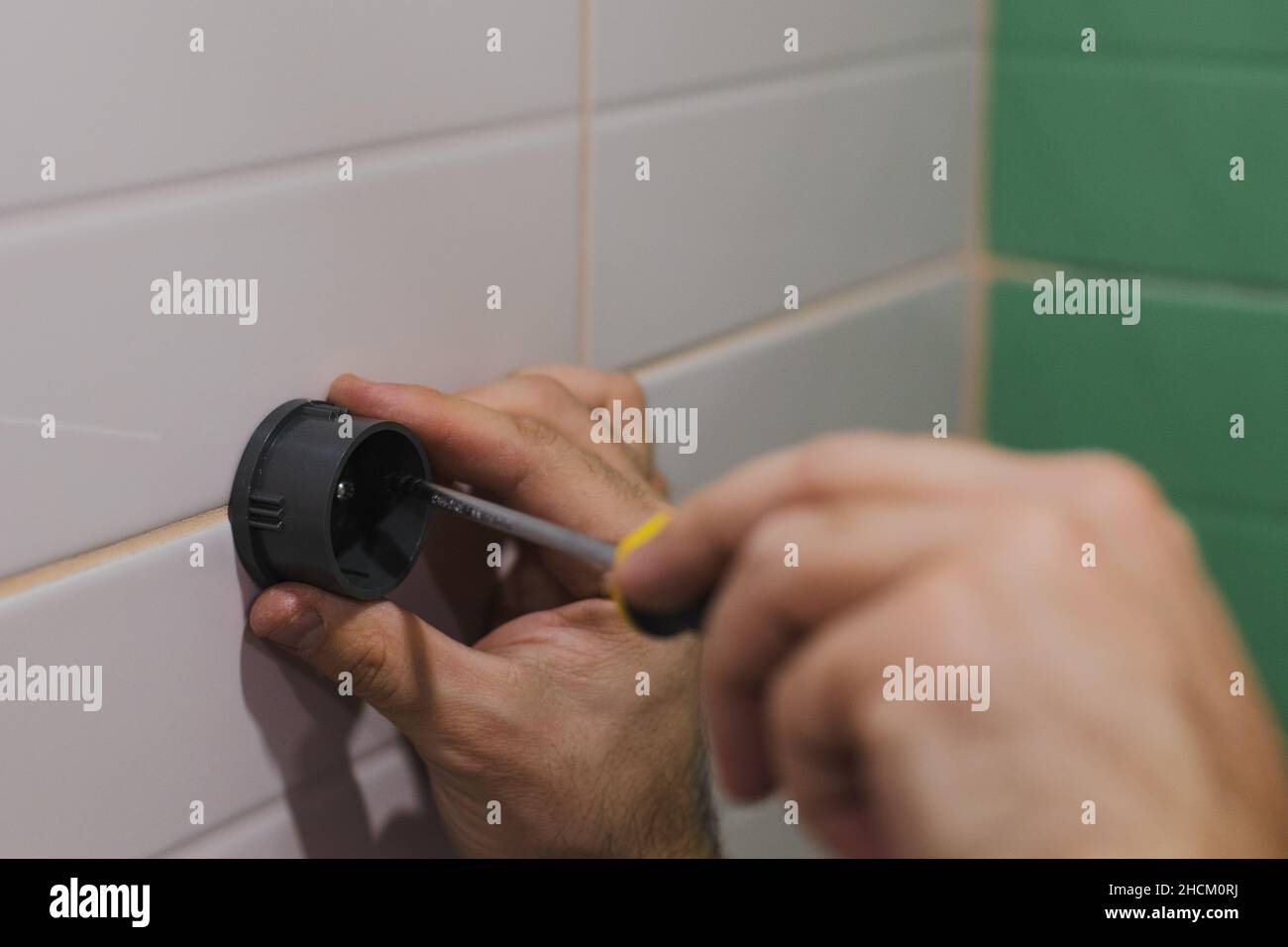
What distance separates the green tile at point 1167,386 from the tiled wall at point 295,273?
0.21 metres

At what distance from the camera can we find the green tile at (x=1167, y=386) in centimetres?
90

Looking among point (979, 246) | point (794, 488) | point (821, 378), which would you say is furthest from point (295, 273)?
point (979, 246)

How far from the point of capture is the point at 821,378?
2.86 feet

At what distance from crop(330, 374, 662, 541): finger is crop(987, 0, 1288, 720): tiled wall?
43 centimetres

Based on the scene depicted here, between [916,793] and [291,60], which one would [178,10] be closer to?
[291,60]

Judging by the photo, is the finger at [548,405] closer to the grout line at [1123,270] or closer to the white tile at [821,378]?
the white tile at [821,378]

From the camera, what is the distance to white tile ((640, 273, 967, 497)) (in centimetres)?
79

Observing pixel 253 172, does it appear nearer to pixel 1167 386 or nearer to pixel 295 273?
pixel 295 273

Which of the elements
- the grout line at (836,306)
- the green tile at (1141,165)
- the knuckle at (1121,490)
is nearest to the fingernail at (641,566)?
the knuckle at (1121,490)

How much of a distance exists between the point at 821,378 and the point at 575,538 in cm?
42

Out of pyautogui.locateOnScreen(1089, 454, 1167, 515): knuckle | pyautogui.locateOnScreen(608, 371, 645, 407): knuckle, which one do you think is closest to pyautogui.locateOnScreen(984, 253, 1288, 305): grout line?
Answer: pyautogui.locateOnScreen(608, 371, 645, 407): knuckle

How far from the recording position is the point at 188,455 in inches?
21.1

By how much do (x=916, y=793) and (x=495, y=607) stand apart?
1.22 feet
